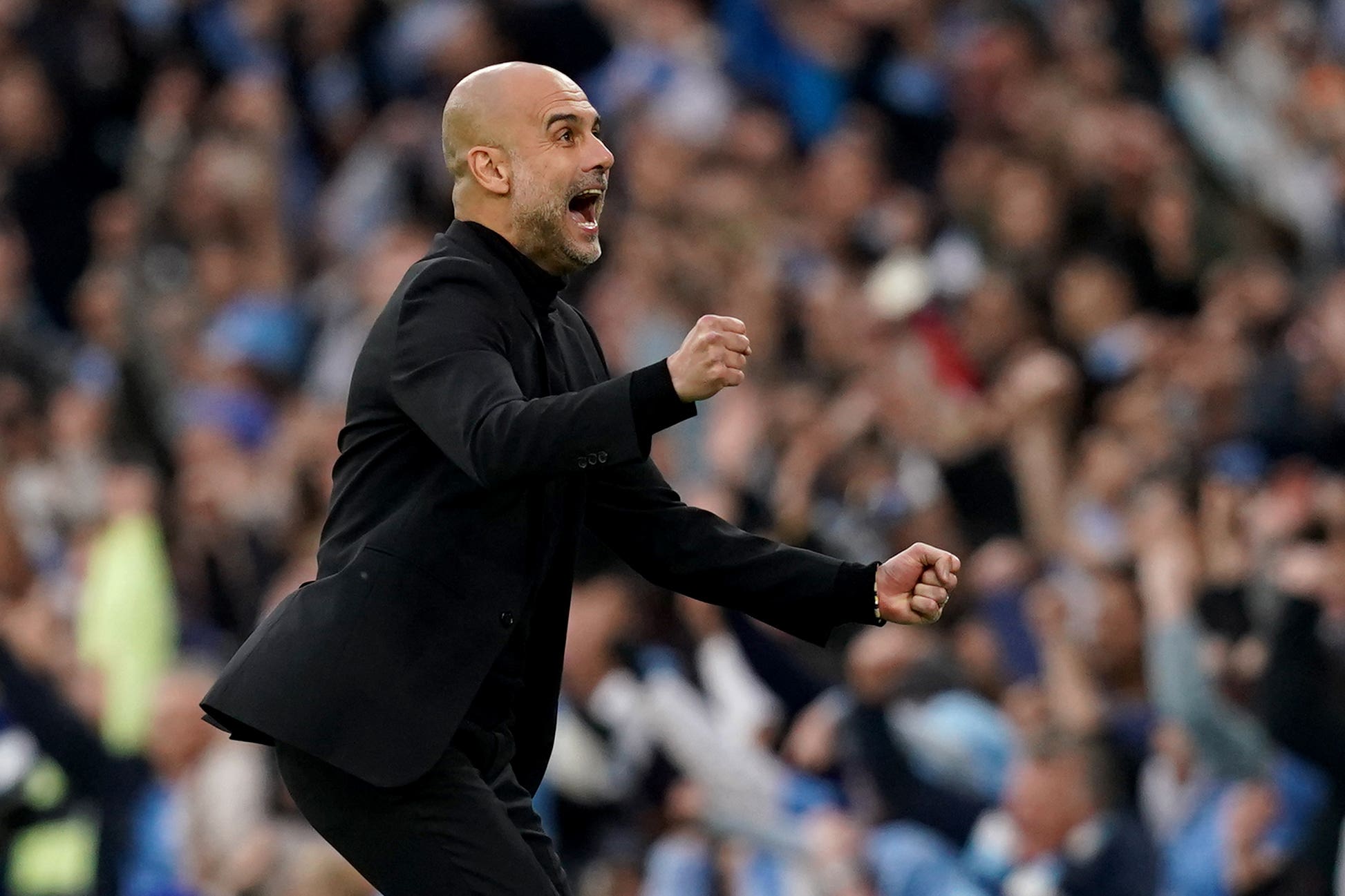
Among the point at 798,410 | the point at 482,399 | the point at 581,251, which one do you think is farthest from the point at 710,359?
the point at 798,410

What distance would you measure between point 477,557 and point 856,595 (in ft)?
1.93

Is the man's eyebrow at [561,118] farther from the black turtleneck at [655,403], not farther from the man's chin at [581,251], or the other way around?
the black turtleneck at [655,403]

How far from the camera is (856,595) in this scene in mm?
3699

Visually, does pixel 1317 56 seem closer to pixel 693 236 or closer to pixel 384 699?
pixel 693 236

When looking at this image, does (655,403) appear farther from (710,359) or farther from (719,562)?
(719,562)

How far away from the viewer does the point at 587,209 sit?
3750mm

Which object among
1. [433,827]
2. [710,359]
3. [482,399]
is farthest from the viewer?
[433,827]

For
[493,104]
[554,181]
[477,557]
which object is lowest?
[477,557]

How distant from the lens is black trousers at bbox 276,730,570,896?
3482 mm

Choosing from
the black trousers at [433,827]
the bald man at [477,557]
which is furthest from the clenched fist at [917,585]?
the black trousers at [433,827]

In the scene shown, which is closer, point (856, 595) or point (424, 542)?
Result: point (424, 542)

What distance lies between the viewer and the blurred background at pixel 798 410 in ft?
19.5

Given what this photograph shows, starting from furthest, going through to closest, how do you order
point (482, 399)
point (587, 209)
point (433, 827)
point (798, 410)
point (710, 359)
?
point (798, 410) < point (587, 209) < point (433, 827) < point (482, 399) < point (710, 359)

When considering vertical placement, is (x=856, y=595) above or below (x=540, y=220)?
below
